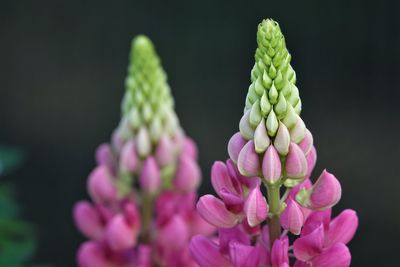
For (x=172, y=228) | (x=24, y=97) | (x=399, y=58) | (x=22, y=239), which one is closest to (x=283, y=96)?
(x=172, y=228)

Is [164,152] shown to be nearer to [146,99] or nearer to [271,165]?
[146,99]

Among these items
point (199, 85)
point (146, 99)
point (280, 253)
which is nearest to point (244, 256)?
point (280, 253)

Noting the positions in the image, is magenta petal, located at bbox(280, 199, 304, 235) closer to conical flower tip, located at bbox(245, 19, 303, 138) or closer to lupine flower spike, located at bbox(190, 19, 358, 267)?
lupine flower spike, located at bbox(190, 19, 358, 267)

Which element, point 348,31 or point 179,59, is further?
point 179,59

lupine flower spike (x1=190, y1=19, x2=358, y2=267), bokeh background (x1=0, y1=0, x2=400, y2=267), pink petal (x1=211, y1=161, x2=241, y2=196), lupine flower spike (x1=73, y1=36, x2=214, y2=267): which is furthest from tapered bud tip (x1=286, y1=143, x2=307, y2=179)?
bokeh background (x1=0, y1=0, x2=400, y2=267)

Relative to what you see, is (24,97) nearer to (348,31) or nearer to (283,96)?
(348,31)

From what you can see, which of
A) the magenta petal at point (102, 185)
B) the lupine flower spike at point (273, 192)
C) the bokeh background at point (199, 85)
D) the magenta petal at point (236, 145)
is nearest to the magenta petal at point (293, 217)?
the lupine flower spike at point (273, 192)

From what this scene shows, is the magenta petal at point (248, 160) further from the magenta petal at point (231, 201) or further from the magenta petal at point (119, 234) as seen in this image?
the magenta petal at point (119, 234)
